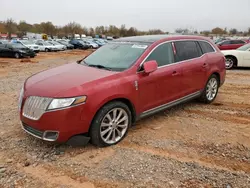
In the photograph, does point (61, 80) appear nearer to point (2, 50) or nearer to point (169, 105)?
point (169, 105)

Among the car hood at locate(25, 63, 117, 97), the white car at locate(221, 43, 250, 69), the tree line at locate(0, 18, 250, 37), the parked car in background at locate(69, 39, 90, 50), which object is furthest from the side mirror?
the tree line at locate(0, 18, 250, 37)

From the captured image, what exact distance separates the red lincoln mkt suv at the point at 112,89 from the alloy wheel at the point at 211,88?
357 millimetres

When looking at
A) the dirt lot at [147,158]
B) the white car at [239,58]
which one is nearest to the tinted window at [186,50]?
the dirt lot at [147,158]

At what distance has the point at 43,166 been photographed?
299cm

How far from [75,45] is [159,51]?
34.7 metres

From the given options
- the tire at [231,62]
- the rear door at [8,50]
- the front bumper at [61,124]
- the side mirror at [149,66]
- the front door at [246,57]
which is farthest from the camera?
the rear door at [8,50]

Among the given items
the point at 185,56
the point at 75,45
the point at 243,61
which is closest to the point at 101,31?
the point at 75,45

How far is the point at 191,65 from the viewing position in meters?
4.64

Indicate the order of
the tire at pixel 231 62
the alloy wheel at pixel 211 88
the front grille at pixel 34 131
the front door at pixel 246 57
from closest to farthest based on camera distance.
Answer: the front grille at pixel 34 131, the alloy wheel at pixel 211 88, the front door at pixel 246 57, the tire at pixel 231 62

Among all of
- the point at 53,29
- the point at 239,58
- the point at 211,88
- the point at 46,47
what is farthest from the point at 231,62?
the point at 53,29

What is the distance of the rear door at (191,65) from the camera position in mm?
4500

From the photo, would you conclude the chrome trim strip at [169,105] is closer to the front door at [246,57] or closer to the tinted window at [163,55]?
the tinted window at [163,55]

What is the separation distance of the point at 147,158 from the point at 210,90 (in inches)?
120

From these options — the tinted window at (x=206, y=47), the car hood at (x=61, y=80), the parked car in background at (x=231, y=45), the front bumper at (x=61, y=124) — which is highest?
the parked car in background at (x=231, y=45)
